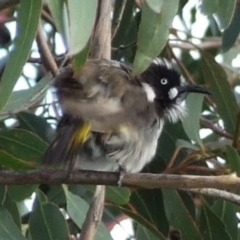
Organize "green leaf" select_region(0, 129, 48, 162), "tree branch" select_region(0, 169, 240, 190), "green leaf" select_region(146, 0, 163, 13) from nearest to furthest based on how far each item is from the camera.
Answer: "green leaf" select_region(146, 0, 163, 13) → "tree branch" select_region(0, 169, 240, 190) → "green leaf" select_region(0, 129, 48, 162)

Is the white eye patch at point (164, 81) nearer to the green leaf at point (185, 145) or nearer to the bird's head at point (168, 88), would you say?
the bird's head at point (168, 88)

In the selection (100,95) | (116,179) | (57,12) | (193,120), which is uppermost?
(57,12)

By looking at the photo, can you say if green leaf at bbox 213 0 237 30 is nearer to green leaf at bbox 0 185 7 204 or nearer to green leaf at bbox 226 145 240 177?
green leaf at bbox 226 145 240 177

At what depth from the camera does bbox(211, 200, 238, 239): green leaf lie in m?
2.49

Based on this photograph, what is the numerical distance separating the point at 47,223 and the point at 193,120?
532 mm

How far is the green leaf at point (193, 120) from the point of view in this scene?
2.55m

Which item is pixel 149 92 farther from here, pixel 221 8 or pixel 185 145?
pixel 221 8

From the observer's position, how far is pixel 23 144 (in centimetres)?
245

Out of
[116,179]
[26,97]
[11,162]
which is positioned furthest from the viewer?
[11,162]

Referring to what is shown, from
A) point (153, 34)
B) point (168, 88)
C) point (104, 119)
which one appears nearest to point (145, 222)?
point (168, 88)

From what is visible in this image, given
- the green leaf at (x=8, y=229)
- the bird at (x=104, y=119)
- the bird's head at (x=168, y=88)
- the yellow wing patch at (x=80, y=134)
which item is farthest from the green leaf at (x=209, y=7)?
the green leaf at (x=8, y=229)

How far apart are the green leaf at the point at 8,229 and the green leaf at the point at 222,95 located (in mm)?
750

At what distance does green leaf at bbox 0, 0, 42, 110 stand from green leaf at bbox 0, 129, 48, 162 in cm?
68

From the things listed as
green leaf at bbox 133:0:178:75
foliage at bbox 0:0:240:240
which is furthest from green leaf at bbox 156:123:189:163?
green leaf at bbox 133:0:178:75
